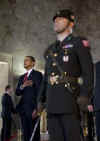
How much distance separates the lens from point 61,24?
9.00 feet

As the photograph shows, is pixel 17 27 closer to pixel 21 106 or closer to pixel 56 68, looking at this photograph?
pixel 21 106

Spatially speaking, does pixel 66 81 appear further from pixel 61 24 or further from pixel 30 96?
pixel 30 96

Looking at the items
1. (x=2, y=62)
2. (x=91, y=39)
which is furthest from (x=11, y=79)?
(x=91, y=39)

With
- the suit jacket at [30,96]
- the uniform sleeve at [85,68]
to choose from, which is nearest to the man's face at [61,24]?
the uniform sleeve at [85,68]

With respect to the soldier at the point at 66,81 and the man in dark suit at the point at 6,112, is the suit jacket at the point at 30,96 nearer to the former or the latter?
the man in dark suit at the point at 6,112

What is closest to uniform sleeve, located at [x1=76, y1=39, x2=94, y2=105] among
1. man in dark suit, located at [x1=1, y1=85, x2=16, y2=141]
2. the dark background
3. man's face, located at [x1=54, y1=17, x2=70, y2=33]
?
man's face, located at [x1=54, y1=17, x2=70, y2=33]

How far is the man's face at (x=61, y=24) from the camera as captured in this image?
2732 mm

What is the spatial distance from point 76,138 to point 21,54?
5.96 m

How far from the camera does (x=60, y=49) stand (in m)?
2.77

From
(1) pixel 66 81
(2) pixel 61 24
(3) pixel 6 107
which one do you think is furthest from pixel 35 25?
(1) pixel 66 81

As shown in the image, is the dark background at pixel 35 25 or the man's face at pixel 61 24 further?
the dark background at pixel 35 25

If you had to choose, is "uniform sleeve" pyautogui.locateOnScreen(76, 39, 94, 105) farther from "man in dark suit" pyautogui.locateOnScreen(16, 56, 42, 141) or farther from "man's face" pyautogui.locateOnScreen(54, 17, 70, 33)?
"man in dark suit" pyautogui.locateOnScreen(16, 56, 42, 141)

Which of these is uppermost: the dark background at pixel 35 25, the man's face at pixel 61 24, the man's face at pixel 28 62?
the dark background at pixel 35 25

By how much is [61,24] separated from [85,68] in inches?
19.2
